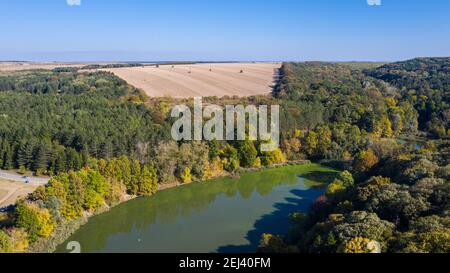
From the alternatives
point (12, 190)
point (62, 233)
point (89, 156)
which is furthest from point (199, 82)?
point (62, 233)

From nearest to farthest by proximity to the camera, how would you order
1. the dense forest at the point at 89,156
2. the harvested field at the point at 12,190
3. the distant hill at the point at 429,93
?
1. the dense forest at the point at 89,156
2. the harvested field at the point at 12,190
3. the distant hill at the point at 429,93

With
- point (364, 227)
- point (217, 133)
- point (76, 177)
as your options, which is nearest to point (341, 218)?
point (364, 227)

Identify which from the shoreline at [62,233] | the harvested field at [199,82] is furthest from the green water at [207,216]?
the harvested field at [199,82]

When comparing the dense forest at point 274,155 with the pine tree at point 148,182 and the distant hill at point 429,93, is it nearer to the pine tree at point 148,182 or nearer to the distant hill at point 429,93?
the pine tree at point 148,182

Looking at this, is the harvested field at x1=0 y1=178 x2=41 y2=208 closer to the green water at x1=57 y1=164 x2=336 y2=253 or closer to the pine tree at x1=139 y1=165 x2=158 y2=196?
the green water at x1=57 y1=164 x2=336 y2=253

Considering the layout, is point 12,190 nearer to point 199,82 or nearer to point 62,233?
point 62,233

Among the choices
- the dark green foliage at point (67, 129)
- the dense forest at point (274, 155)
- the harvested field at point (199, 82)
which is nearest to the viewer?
the dense forest at point (274, 155)
